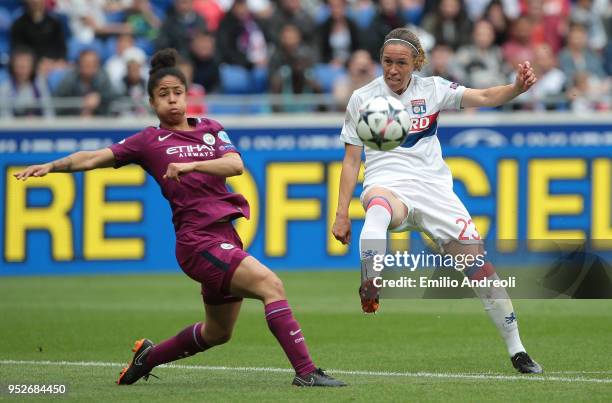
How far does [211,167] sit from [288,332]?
44.9 inches

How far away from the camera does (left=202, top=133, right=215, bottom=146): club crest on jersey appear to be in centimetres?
852

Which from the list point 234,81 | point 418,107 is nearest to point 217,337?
point 418,107

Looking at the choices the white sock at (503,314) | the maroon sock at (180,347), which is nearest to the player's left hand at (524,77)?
the white sock at (503,314)

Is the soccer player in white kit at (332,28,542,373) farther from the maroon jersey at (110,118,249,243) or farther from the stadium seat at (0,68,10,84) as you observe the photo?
the stadium seat at (0,68,10,84)

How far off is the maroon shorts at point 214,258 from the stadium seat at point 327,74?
37.5 feet

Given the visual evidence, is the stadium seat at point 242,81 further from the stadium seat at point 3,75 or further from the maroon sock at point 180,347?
the maroon sock at point 180,347

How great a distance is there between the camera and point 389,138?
8.70 m

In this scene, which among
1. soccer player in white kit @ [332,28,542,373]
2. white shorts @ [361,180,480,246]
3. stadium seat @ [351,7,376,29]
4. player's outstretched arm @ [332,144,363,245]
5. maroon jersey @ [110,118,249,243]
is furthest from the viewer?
stadium seat @ [351,7,376,29]

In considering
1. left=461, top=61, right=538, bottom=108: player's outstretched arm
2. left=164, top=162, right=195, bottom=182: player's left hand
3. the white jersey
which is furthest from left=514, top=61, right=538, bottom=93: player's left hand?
left=164, top=162, right=195, bottom=182: player's left hand

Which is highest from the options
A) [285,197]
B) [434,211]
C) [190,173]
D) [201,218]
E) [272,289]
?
[190,173]

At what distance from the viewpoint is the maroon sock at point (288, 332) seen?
26.4 feet

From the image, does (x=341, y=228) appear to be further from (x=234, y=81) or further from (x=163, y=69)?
(x=234, y=81)

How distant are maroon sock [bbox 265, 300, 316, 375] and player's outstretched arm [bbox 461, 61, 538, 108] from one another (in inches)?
84.6

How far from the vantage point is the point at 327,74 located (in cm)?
1989
